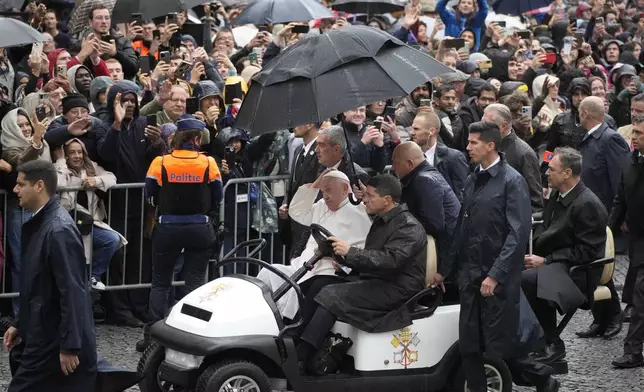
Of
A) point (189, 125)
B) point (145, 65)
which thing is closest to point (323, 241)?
point (189, 125)

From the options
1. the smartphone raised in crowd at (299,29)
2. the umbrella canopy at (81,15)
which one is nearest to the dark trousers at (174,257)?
the smartphone raised in crowd at (299,29)

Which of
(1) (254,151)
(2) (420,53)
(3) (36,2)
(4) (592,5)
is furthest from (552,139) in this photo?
(4) (592,5)

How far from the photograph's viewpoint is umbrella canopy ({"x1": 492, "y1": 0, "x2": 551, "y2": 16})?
19719 mm

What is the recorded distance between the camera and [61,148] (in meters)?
12.0

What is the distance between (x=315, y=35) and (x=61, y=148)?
3298 mm

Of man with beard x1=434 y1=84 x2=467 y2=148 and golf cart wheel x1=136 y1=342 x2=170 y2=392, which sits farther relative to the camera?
man with beard x1=434 y1=84 x2=467 y2=148

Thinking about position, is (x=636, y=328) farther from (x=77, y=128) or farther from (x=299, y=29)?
(x=299, y=29)

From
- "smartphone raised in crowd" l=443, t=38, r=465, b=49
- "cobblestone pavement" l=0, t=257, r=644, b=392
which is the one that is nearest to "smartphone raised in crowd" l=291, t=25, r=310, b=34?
"smartphone raised in crowd" l=443, t=38, r=465, b=49

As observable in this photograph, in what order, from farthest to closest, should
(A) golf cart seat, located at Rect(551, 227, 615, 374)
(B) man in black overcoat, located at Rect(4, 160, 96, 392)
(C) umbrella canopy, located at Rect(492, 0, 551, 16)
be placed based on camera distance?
(C) umbrella canopy, located at Rect(492, 0, 551, 16) < (A) golf cart seat, located at Rect(551, 227, 615, 374) < (B) man in black overcoat, located at Rect(4, 160, 96, 392)

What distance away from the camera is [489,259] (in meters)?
9.54

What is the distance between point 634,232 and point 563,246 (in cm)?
84

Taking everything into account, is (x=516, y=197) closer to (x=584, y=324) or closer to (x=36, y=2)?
(x=584, y=324)

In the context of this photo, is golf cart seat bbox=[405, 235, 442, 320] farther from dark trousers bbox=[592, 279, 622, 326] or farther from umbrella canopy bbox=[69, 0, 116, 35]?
umbrella canopy bbox=[69, 0, 116, 35]

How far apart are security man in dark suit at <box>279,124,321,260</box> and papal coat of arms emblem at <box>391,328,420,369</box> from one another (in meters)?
1.81
